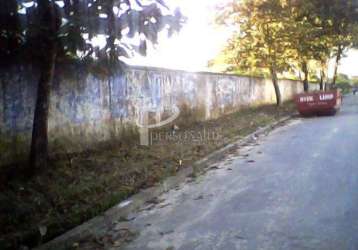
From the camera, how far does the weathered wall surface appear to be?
7051mm

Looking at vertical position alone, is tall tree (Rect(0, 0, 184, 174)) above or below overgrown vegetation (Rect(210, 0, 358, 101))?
below

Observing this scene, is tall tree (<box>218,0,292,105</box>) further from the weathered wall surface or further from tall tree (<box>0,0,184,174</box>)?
tall tree (<box>0,0,184,174</box>)

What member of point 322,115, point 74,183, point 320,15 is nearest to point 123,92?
point 74,183

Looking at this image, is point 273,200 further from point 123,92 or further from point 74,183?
point 123,92

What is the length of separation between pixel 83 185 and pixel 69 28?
2346 mm

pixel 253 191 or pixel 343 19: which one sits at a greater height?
pixel 343 19

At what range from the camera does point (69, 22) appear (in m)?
5.50

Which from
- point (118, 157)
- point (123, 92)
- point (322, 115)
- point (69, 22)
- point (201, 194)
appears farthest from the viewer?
point (322, 115)

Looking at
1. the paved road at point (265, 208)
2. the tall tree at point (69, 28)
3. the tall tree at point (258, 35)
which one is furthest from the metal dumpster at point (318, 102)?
the tall tree at point (69, 28)

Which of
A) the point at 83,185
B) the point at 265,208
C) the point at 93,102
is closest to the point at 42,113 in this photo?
the point at 83,185

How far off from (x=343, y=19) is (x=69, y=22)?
20.5 metres

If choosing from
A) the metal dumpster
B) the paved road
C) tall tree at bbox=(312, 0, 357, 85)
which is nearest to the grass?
the paved road

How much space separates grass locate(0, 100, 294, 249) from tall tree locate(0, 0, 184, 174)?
0.71 metres

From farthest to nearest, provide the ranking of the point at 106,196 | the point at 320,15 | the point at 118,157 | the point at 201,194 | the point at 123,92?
the point at 320,15
the point at 123,92
the point at 118,157
the point at 201,194
the point at 106,196
